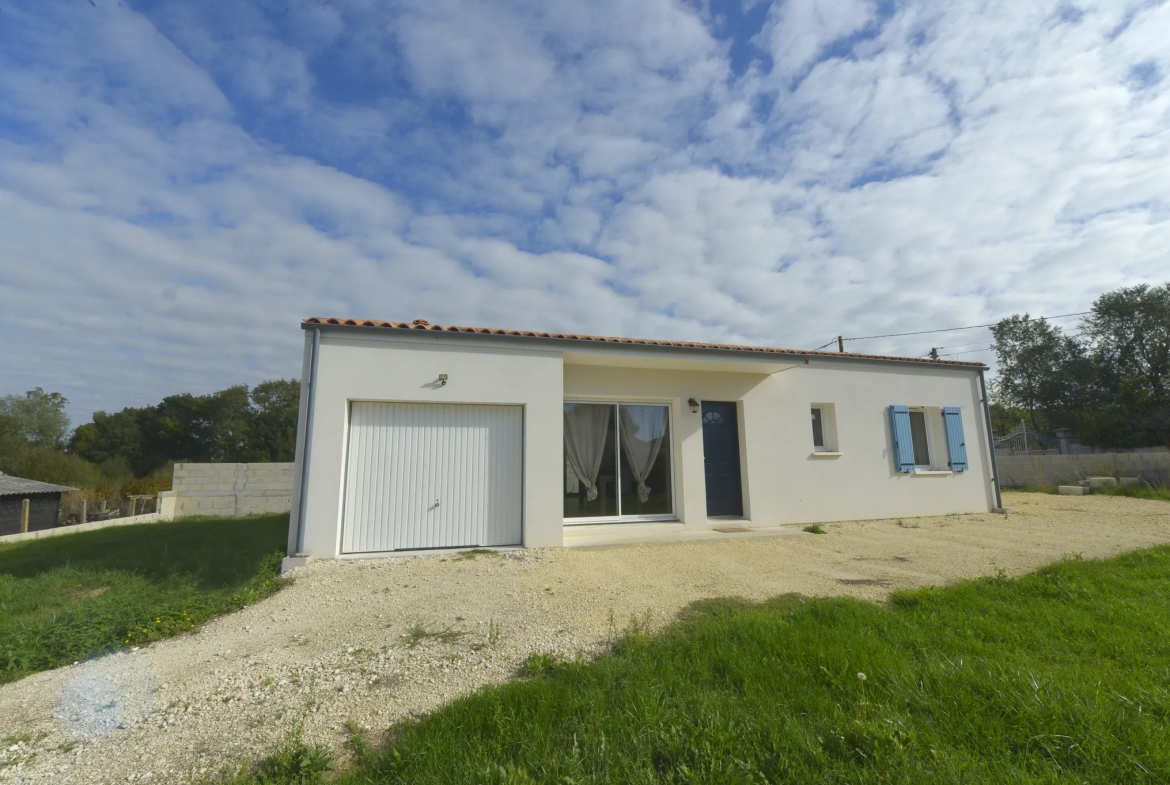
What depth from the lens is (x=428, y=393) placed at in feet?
21.5

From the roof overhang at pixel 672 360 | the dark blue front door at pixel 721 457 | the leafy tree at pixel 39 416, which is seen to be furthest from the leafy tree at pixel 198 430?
the dark blue front door at pixel 721 457

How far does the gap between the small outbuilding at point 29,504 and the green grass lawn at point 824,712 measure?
48.0 feet

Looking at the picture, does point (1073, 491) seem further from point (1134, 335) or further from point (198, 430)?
point (198, 430)

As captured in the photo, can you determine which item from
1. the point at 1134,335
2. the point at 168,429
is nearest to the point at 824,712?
the point at 1134,335

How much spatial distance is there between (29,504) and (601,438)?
13345 millimetres

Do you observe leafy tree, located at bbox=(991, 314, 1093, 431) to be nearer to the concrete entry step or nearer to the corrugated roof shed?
the concrete entry step

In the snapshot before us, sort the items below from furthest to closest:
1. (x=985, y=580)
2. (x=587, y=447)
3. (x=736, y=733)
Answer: (x=587, y=447) → (x=985, y=580) → (x=736, y=733)

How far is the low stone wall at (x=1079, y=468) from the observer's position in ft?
43.3

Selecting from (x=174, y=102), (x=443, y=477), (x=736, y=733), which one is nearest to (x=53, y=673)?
(x=443, y=477)

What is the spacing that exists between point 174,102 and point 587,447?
6.87 meters

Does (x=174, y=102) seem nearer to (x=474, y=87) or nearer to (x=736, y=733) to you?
(x=474, y=87)

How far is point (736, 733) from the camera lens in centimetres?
236

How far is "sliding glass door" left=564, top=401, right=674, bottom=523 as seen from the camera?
8.16m

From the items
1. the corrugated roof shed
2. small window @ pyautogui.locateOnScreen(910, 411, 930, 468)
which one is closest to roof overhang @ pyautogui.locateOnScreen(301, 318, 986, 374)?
small window @ pyautogui.locateOnScreen(910, 411, 930, 468)
